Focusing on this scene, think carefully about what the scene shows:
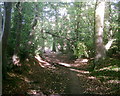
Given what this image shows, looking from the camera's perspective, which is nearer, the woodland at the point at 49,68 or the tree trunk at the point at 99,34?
the woodland at the point at 49,68

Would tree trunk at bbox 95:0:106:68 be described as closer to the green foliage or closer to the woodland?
the woodland

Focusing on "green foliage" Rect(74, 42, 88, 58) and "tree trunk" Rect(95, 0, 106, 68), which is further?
"green foliage" Rect(74, 42, 88, 58)

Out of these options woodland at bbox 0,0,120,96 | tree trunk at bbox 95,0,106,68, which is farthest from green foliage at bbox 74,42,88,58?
tree trunk at bbox 95,0,106,68

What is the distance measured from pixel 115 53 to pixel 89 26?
5491 millimetres

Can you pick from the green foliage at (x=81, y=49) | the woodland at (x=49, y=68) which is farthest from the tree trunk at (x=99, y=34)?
the green foliage at (x=81, y=49)

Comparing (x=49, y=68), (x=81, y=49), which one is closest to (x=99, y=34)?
(x=49, y=68)

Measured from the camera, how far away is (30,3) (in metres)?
13.0

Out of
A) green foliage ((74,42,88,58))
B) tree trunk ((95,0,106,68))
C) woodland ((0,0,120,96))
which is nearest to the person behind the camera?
woodland ((0,0,120,96))

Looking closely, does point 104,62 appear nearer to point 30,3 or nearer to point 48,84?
point 48,84

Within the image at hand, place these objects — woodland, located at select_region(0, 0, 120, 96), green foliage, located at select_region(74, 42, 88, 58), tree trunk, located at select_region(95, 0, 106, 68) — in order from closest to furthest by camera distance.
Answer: woodland, located at select_region(0, 0, 120, 96) < tree trunk, located at select_region(95, 0, 106, 68) < green foliage, located at select_region(74, 42, 88, 58)

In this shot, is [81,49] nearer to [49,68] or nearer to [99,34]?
[49,68]

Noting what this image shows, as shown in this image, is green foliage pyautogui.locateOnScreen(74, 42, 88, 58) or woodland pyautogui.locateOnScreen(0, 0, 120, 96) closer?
woodland pyautogui.locateOnScreen(0, 0, 120, 96)

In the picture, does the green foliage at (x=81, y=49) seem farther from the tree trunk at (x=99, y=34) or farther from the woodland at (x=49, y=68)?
the tree trunk at (x=99, y=34)

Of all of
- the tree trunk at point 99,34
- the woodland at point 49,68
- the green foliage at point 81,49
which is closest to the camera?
the woodland at point 49,68
